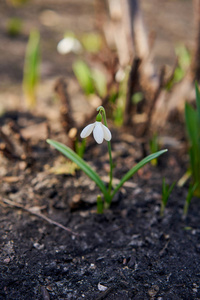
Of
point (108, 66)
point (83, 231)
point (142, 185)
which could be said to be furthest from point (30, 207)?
point (108, 66)

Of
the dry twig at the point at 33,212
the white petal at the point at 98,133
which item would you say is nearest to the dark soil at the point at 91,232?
the dry twig at the point at 33,212

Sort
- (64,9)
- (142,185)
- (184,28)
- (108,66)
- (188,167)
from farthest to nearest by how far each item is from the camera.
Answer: (64,9), (184,28), (108,66), (188,167), (142,185)

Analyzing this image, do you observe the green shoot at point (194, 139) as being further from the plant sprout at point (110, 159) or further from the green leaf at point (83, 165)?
the green leaf at point (83, 165)

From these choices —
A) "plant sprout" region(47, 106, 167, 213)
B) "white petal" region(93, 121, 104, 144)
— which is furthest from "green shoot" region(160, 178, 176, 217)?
"white petal" region(93, 121, 104, 144)

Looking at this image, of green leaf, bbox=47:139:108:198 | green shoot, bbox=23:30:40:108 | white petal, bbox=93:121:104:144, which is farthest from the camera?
green shoot, bbox=23:30:40:108

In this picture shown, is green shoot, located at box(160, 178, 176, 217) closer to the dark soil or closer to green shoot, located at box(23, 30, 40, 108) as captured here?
the dark soil

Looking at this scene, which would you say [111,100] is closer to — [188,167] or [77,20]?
[188,167]
